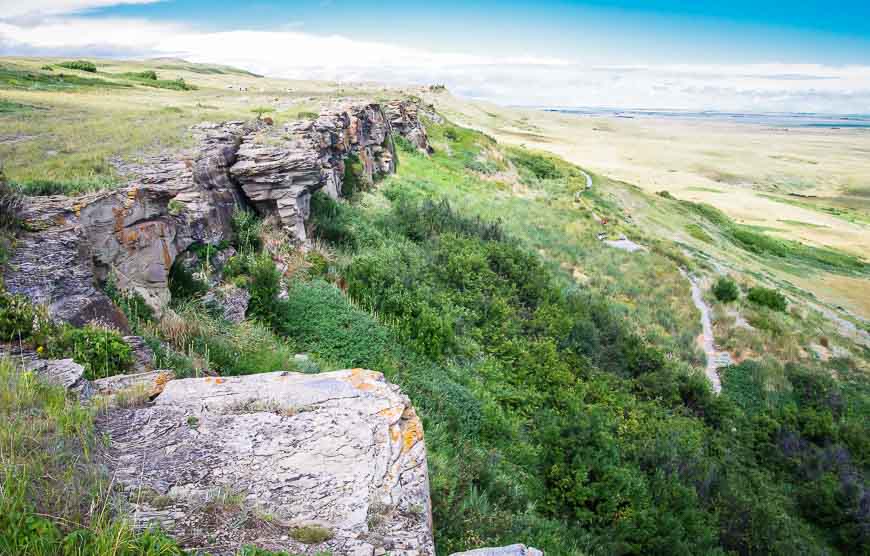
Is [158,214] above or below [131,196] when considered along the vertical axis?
below

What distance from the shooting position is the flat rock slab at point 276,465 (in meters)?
3.38

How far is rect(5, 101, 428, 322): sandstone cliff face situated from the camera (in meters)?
5.94

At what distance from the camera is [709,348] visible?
17.2 meters

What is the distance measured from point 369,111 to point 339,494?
23.3 meters

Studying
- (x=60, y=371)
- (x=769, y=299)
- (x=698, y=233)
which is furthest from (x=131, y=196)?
(x=698, y=233)

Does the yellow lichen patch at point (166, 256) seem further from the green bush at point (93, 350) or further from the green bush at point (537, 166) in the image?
the green bush at point (537, 166)

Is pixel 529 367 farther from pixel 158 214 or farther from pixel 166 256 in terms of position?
pixel 158 214

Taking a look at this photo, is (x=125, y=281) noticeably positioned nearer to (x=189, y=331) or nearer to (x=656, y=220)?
(x=189, y=331)

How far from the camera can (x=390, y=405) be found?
192 inches

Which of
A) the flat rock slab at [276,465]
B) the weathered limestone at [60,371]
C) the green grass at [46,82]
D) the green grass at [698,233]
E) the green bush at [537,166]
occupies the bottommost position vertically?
the green grass at [698,233]

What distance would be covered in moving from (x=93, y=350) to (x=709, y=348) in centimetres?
1828

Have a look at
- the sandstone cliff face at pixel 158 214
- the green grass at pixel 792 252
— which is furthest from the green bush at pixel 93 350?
the green grass at pixel 792 252

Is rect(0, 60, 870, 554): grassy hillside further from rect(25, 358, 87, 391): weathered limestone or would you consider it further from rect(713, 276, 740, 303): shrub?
rect(713, 276, 740, 303): shrub

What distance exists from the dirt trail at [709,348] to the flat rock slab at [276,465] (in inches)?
503
